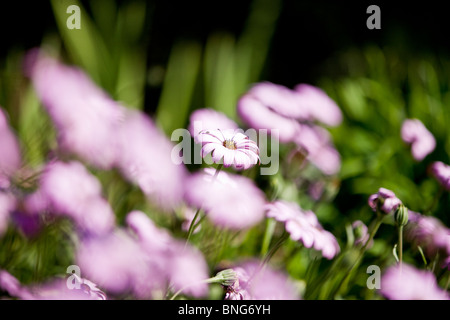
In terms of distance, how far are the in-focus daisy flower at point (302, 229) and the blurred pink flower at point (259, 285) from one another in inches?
3.1

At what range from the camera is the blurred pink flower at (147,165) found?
713 millimetres

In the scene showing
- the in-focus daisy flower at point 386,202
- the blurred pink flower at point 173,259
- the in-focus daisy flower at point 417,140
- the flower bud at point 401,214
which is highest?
the in-focus daisy flower at point 417,140

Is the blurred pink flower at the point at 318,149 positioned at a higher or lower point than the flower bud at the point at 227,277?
higher

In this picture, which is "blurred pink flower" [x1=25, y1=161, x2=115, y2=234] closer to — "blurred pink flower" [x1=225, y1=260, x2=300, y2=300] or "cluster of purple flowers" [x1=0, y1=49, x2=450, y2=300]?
"cluster of purple flowers" [x1=0, y1=49, x2=450, y2=300]

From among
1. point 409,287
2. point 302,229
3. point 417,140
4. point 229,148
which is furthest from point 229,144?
point 417,140

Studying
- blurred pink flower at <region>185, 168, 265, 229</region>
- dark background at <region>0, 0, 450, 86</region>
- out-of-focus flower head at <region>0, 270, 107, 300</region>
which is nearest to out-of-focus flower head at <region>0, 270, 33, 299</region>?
out-of-focus flower head at <region>0, 270, 107, 300</region>

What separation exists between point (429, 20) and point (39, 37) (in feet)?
4.96

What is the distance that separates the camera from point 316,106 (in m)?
0.94

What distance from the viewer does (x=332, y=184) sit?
0.92 metres

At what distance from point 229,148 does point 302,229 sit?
0.14 meters

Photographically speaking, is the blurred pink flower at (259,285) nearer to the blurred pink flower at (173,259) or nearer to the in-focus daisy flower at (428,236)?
the blurred pink flower at (173,259)

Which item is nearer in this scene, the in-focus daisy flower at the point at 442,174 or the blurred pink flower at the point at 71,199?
the blurred pink flower at the point at 71,199

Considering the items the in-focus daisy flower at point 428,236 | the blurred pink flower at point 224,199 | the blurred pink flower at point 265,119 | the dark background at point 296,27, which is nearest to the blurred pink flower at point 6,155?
the blurred pink flower at point 224,199

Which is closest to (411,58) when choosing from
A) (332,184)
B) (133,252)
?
(332,184)
